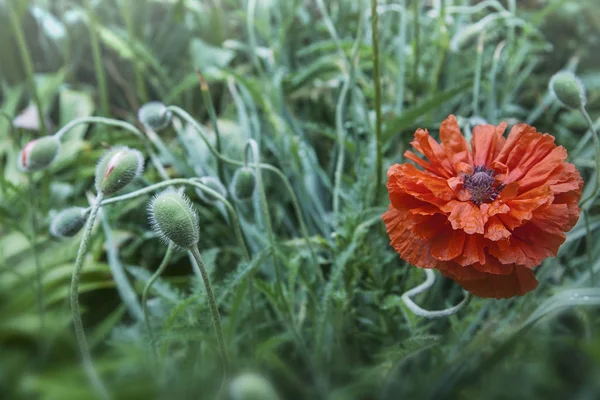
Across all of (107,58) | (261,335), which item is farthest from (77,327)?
(107,58)

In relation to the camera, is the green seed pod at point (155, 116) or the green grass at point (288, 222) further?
the green seed pod at point (155, 116)

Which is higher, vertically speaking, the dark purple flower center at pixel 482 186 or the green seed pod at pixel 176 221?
the green seed pod at pixel 176 221

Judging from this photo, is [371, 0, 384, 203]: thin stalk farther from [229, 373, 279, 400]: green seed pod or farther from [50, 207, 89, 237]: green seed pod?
[229, 373, 279, 400]: green seed pod

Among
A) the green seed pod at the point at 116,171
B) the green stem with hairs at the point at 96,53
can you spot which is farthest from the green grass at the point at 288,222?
the green seed pod at the point at 116,171

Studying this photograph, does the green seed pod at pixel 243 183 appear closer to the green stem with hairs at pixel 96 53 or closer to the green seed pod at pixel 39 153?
the green seed pod at pixel 39 153

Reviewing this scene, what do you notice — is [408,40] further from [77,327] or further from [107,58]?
[77,327]

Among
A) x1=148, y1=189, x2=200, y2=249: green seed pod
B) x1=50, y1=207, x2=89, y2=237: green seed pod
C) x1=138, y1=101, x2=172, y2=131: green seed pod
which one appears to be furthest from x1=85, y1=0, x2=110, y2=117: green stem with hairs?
x1=148, y1=189, x2=200, y2=249: green seed pod

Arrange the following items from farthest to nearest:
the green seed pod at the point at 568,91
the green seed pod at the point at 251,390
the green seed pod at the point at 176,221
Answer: the green seed pod at the point at 568,91 < the green seed pod at the point at 176,221 < the green seed pod at the point at 251,390
